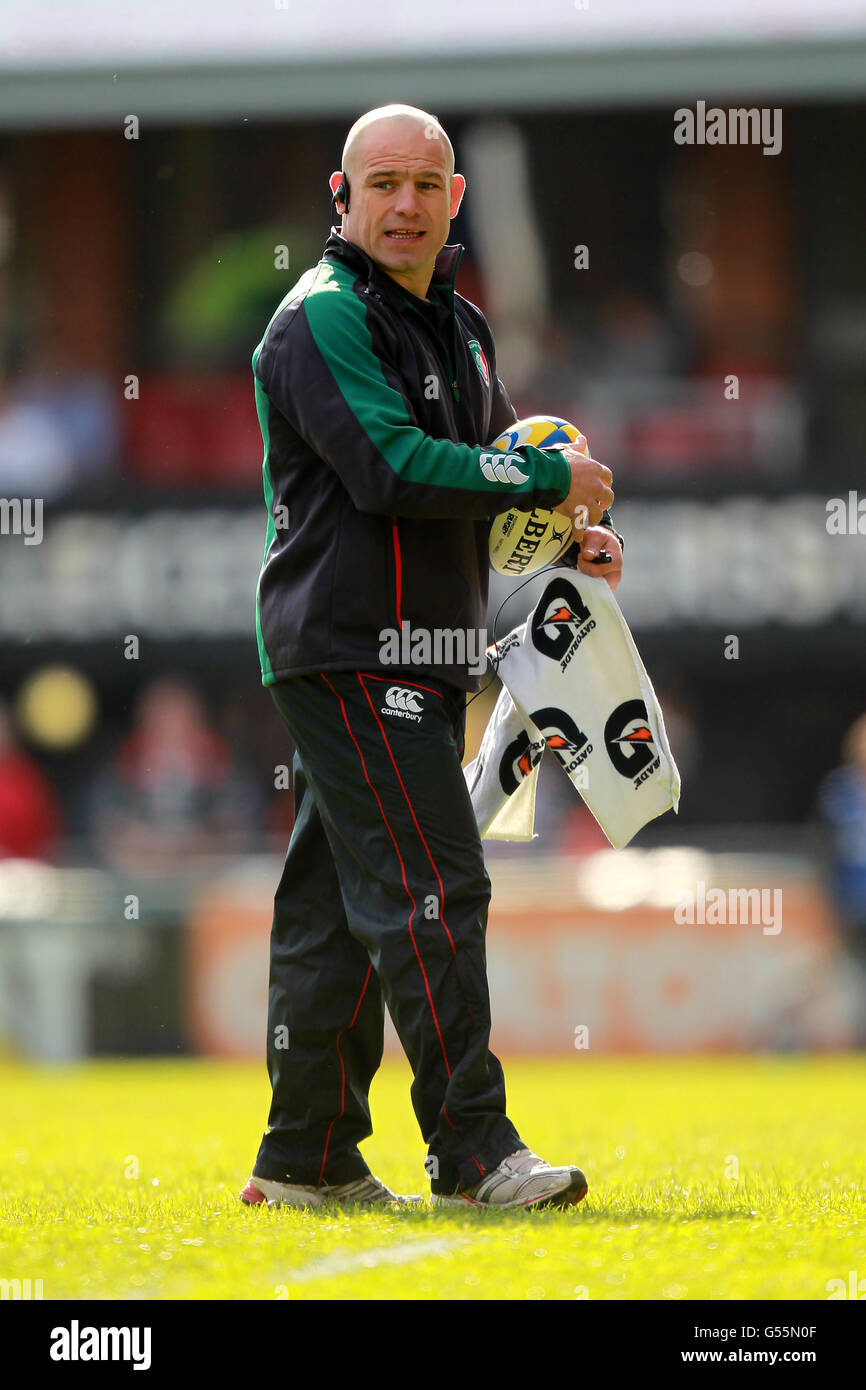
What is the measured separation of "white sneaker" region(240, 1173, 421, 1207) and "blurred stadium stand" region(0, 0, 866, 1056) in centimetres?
941

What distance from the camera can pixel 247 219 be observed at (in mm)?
18609

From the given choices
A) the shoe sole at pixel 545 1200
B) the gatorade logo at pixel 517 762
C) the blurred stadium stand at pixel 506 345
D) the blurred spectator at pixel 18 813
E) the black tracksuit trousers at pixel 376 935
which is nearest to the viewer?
the shoe sole at pixel 545 1200

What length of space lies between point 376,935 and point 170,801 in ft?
31.3

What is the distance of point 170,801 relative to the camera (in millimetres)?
13742

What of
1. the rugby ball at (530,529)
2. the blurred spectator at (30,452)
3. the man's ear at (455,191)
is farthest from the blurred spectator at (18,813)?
the man's ear at (455,191)

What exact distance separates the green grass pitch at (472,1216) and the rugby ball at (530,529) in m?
1.49

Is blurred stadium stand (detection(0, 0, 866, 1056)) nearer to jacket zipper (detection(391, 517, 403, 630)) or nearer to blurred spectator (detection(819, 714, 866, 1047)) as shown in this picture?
blurred spectator (detection(819, 714, 866, 1047))

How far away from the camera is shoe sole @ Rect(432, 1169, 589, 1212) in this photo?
424 centimetres

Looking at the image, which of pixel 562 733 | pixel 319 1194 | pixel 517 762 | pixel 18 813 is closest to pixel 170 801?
pixel 18 813

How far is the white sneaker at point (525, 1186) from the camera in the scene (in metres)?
4.25

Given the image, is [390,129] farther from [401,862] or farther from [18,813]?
[18,813]

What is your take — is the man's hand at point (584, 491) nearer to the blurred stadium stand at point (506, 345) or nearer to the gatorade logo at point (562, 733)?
the gatorade logo at point (562, 733)

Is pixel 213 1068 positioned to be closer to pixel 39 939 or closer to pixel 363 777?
pixel 39 939

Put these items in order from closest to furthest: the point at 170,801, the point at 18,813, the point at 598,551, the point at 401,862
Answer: the point at 401,862
the point at 598,551
the point at 18,813
the point at 170,801
